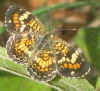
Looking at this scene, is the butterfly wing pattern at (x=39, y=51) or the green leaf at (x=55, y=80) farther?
the butterfly wing pattern at (x=39, y=51)

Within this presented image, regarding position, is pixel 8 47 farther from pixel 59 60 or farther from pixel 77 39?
pixel 77 39

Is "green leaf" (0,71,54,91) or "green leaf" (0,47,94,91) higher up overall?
"green leaf" (0,47,94,91)

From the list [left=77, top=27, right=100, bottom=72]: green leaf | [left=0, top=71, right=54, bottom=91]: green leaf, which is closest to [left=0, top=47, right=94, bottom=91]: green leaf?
[left=0, top=71, right=54, bottom=91]: green leaf

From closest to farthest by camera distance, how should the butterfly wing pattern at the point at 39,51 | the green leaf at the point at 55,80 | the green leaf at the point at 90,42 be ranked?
the green leaf at the point at 55,80 → the butterfly wing pattern at the point at 39,51 → the green leaf at the point at 90,42

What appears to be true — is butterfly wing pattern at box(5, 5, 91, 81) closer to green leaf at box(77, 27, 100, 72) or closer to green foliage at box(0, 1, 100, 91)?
green foliage at box(0, 1, 100, 91)

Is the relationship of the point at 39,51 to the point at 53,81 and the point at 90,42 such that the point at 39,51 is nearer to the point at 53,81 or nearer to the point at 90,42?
the point at 53,81

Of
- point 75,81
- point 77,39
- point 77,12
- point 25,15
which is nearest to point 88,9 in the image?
point 77,12

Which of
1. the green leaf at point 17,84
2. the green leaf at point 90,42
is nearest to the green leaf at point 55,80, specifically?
the green leaf at point 17,84

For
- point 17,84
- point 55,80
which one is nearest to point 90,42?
point 17,84

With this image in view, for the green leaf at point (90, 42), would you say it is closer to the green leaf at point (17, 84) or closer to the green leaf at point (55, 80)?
the green leaf at point (17, 84)
